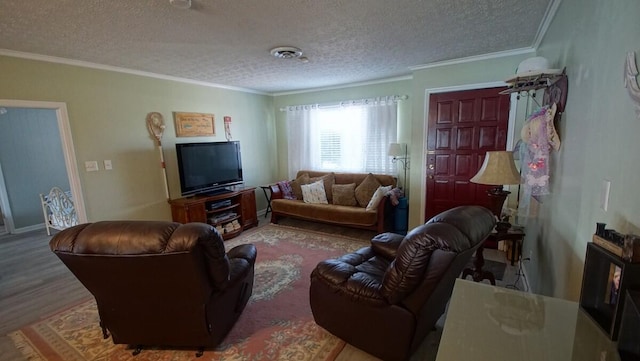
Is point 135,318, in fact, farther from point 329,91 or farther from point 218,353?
point 329,91

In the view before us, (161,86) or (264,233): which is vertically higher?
(161,86)

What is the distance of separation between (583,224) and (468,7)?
5.57ft

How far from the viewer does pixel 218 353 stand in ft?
6.24

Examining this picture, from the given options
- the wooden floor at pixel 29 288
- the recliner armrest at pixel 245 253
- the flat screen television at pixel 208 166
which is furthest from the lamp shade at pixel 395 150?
the wooden floor at pixel 29 288

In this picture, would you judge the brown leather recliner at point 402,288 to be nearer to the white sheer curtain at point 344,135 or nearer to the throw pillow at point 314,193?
the throw pillow at point 314,193

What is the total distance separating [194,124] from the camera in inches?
169

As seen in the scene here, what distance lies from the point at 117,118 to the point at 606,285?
454cm

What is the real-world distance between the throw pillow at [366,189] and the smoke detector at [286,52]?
88.2 inches

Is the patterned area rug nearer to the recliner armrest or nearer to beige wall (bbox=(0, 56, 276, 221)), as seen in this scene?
the recliner armrest

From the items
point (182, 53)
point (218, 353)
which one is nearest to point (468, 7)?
point (182, 53)

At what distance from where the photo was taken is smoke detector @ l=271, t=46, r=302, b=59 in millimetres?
→ 2801

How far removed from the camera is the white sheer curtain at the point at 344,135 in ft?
14.9

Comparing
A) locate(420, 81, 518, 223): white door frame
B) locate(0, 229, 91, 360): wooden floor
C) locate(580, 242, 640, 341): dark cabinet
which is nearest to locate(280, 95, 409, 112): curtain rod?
locate(420, 81, 518, 223): white door frame

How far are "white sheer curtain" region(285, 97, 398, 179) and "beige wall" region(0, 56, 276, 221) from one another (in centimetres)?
155
